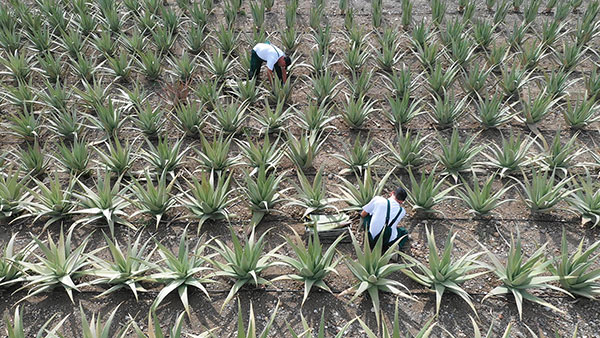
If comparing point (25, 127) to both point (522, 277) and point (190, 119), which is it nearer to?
point (190, 119)

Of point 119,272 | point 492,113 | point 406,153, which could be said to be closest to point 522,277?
point 406,153

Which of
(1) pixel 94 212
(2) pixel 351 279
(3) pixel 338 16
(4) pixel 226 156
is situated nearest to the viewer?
(2) pixel 351 279

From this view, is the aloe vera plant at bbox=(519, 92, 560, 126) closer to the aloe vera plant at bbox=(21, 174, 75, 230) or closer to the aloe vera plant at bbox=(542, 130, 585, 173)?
the aloe vera plant at bbox=(542, 130, 585, 173)

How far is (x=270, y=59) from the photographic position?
4.96m

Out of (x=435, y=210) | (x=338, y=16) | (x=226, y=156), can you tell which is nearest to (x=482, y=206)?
(x=435, y=210)

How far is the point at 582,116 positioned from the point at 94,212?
4555mm

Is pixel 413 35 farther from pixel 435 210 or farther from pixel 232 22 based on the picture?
pixel 435 210

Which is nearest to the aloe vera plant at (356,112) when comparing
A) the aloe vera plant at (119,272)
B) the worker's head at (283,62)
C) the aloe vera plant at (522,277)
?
the worker's head at (283,62)

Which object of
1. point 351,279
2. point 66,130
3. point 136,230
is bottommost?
point 351,279

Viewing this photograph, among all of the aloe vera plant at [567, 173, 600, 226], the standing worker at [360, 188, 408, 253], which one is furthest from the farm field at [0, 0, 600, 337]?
the standing worker at [360, 188, 408, 253]

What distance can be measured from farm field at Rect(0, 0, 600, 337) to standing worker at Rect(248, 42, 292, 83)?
230 millimetres

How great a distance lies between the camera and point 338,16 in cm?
677

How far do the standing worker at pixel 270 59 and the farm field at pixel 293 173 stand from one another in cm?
23

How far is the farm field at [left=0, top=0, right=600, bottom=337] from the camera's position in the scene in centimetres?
304
